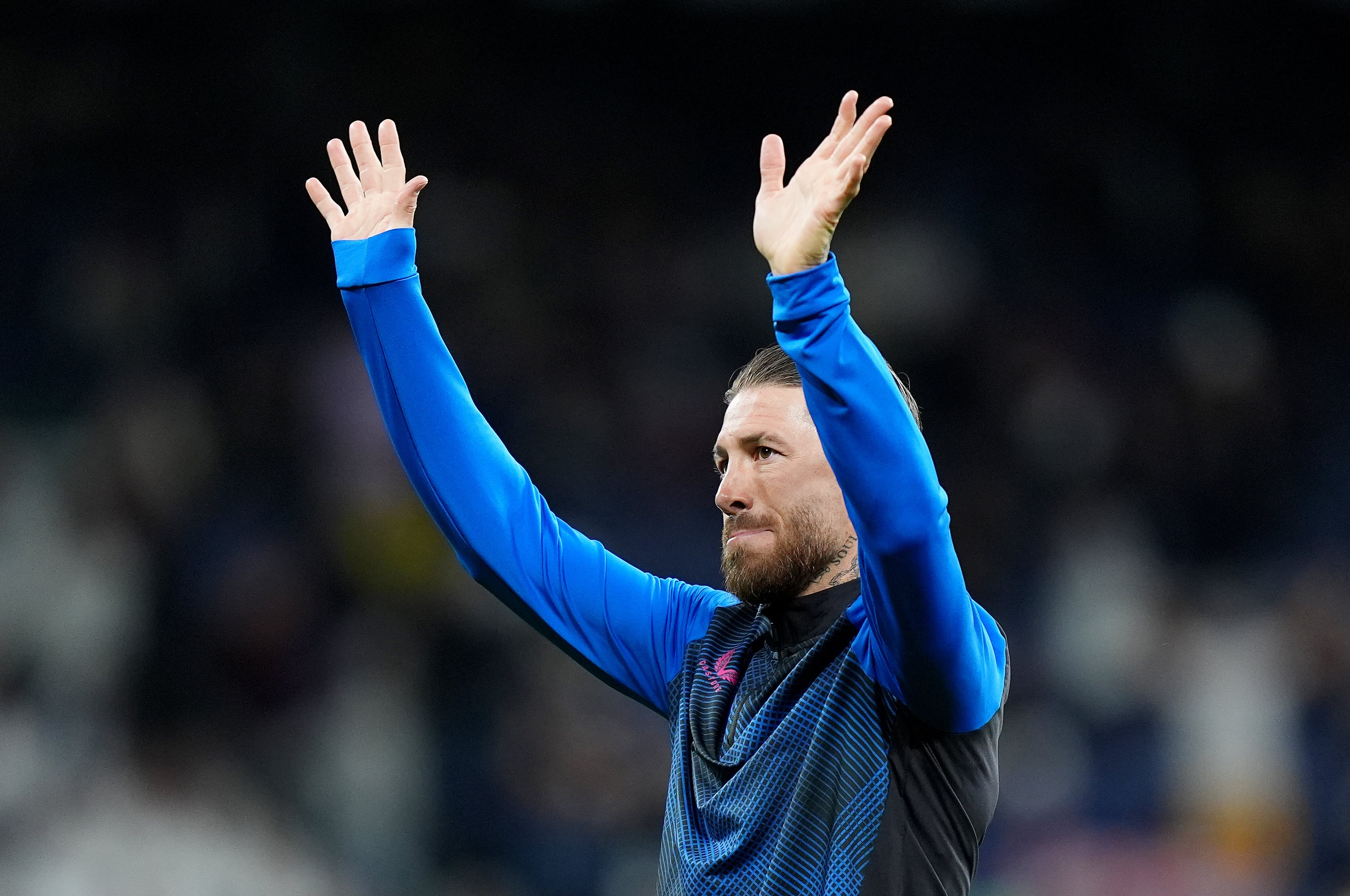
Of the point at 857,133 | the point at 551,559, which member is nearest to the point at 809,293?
the point at 857,133

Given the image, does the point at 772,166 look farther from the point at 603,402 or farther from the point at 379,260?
the point at 603,402

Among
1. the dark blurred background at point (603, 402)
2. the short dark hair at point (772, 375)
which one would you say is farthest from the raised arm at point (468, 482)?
the dark blurred background at point (603, 402)

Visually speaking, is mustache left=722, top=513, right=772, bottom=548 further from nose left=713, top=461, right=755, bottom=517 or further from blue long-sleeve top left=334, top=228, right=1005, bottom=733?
blue long-sleeve top left=334, top=228, right=1005, bottom=733

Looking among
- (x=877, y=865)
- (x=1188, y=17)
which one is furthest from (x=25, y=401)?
(x=1188, y=17)

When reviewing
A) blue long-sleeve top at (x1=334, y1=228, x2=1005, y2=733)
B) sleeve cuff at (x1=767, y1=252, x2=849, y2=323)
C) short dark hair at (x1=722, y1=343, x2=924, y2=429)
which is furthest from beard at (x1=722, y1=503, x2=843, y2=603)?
sleeve cuff at (x1=767, y1=252, x2=849, y2=323)

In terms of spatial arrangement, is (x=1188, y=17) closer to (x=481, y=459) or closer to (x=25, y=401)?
(x=25, y=401)

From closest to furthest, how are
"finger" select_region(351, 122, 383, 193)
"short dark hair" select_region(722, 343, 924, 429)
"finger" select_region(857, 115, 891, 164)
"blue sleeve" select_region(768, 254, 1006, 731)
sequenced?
"blue sleeve" select_region(768, 254, 1006, 731) < "finger" select_region(857, 115, 891, 164) < "short dark hair" select_region(722, 343, 924, 429) < "finger" select_region(351, 122, 383, 193)

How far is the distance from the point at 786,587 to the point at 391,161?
100cm

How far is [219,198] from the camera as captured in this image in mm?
7766

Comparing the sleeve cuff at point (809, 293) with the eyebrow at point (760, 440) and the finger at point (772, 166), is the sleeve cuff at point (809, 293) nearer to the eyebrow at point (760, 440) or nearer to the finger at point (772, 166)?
the finger at point (772, 166)

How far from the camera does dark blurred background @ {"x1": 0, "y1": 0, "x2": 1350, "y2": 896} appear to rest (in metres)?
5.81

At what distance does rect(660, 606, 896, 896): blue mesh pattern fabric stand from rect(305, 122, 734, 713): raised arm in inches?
10.6

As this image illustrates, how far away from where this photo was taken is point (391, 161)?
2541 mm

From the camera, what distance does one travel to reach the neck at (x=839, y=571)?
2.33 meters
